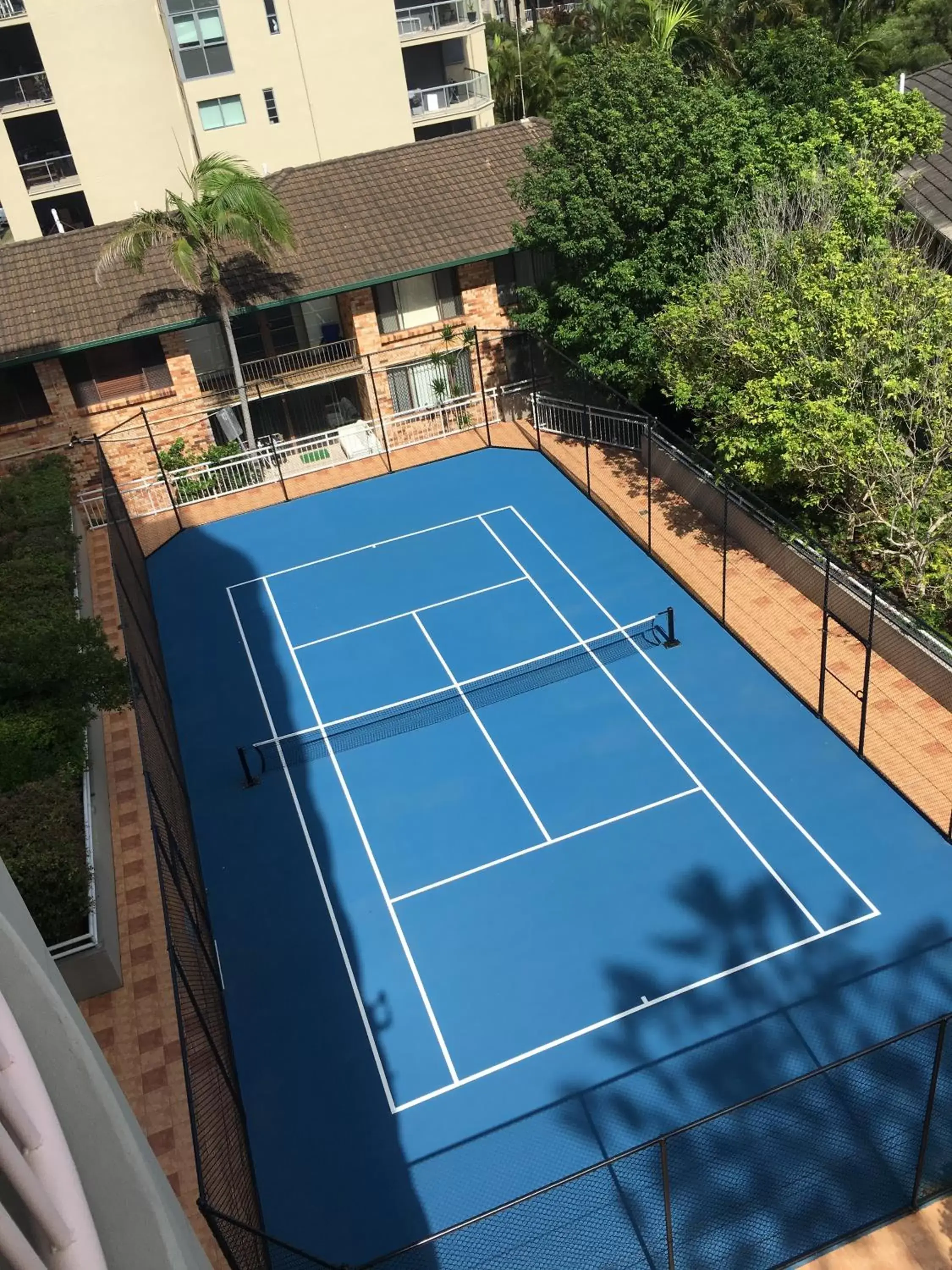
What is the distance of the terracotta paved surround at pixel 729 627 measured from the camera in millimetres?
11961

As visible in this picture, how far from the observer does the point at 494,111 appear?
45.6 meters

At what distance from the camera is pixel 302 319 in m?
30.8

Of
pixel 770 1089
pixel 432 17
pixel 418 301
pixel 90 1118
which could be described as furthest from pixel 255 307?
pixel 90 1118

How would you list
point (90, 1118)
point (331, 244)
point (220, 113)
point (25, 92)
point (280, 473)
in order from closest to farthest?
1. point (90, 1118)
2. point (280, 473)
3. point (331, 244)
4. point (25, 92)
5. point (220, 113)

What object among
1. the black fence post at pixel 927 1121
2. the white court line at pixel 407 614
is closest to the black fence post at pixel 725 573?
the white court line at pixel 407 614

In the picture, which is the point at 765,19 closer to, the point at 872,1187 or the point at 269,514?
the point at 269,514

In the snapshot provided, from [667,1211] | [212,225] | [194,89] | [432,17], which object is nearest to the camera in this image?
[667,1211]

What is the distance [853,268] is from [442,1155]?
15428 millimetres

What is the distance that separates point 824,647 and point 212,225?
60.6 ft

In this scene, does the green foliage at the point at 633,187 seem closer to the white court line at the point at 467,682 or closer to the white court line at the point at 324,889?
the white court line at the point at 467,682

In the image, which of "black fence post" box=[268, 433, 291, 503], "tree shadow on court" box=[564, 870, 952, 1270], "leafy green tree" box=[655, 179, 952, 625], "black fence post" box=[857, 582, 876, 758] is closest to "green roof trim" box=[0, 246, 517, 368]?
"black fence post" box=[268, 433, 291, 503]

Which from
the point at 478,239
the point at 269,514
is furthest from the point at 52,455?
the point at 478,239

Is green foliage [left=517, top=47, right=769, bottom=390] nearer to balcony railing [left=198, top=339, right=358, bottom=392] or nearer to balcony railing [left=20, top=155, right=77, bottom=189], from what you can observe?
balcony railing [left=198, top=339, right=358, bottom=392]

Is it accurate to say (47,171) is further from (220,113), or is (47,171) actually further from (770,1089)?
(770,1089)
